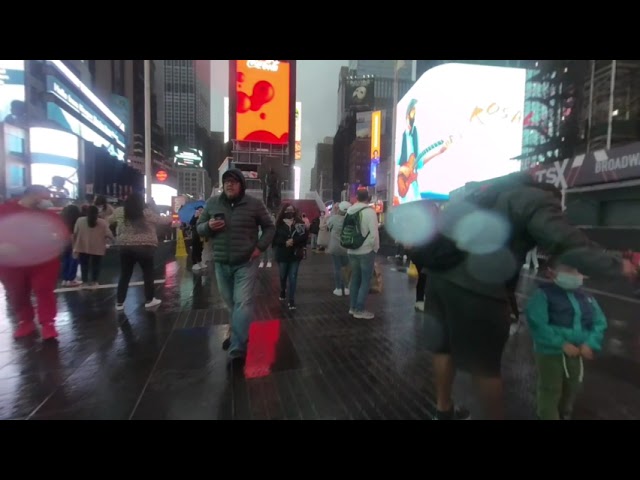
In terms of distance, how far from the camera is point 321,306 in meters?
5.63

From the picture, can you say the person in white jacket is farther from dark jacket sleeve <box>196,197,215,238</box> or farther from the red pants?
the red pants

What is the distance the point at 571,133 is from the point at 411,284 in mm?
22524

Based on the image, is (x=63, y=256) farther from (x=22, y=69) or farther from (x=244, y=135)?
(x=22, y=69)

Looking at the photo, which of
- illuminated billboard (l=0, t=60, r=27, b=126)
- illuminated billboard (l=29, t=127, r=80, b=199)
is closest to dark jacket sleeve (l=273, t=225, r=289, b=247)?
illuminated billboard (l=29, t=127, r=80, b=199)

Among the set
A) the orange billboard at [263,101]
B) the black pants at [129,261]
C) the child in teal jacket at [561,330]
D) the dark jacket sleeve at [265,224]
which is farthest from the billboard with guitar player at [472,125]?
the child in teal jacket at [561,330]

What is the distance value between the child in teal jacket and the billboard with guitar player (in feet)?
81.2

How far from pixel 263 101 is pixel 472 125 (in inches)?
866

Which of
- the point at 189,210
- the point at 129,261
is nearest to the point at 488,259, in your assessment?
the point at 129,261

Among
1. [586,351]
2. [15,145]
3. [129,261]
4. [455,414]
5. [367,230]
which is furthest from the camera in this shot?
[15,145]

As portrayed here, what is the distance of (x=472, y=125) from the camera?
2694cm

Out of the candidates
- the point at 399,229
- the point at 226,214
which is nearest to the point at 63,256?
the point at 226,214

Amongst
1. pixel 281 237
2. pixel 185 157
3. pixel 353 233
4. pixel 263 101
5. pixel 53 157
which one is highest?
pixel 185 157

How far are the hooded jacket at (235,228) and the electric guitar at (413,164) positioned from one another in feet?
89.7

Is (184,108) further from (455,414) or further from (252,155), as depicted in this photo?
(455,414)
